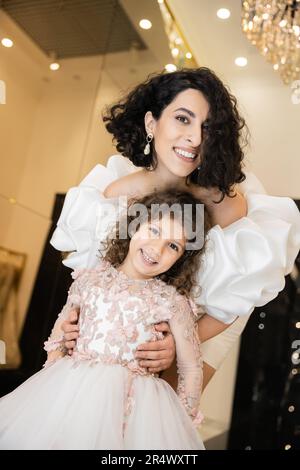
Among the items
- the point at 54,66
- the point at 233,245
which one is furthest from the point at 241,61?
the point at 233,245

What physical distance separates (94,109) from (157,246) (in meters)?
1.26

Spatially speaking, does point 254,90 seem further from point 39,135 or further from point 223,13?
point 39,135

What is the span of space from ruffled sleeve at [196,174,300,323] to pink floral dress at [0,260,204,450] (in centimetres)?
11

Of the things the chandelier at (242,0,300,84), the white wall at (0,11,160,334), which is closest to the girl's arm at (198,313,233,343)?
the white wall at (0,11,160,334)

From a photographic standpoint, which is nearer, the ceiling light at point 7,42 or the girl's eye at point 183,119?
the girl's eye at point 183,119

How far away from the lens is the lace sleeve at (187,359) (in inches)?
41.2

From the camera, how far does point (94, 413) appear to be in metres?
0.89

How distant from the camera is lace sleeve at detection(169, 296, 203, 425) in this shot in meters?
1.05

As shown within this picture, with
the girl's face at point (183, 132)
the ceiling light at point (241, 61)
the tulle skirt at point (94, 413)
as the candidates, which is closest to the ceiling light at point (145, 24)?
the ceiling light at point (241, 61)

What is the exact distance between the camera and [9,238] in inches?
68.2

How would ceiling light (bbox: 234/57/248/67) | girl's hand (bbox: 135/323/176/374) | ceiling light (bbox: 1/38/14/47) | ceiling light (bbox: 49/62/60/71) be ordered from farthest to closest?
ceiling light (bbox: 234/57/248/67)
ceiling light (bbox: 49/62/60/71)
ceiling light (bbox: 1/38/14/47)
girl's hand (bbox: 135/323/176/374)

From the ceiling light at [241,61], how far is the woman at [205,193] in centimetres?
117

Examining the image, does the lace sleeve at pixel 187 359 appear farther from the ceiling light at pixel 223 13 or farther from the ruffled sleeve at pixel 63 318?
the ceiling light at pixel 223 13

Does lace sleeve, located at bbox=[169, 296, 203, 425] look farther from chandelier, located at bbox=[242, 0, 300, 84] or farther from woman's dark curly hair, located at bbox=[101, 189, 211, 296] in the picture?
chandelier, located at bbox=[242, 0, 300, 84]
